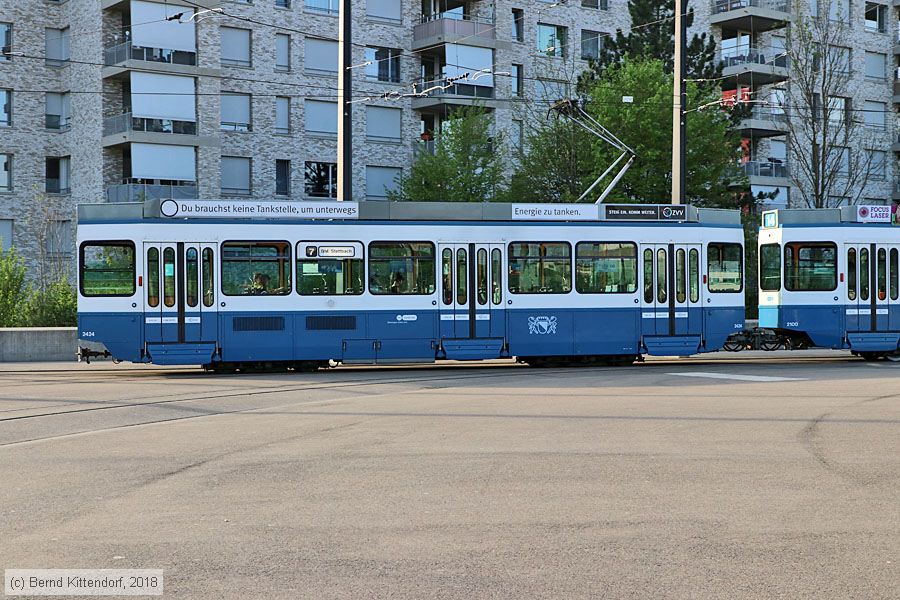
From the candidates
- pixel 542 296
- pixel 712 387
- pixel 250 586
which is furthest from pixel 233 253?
pixel 250 586

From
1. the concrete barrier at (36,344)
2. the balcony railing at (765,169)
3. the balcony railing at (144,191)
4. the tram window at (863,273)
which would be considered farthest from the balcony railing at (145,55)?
the tram window at (863,273)

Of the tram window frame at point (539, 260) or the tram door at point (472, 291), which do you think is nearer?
the tram door at point (472, 291)

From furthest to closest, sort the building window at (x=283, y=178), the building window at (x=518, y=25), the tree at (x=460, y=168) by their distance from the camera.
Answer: the building window at (x=518, y=25), the building window at (x=283, y=178), the tree at (x=460, y=168)

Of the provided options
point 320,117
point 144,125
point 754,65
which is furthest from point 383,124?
point 754,65

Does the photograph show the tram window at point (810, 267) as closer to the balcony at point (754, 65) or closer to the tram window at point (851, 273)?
the tram window at point (851, 273)

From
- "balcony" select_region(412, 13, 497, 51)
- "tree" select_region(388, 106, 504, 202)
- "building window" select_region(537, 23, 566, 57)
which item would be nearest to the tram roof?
"tree" select_region(388, 106, 504, 202)

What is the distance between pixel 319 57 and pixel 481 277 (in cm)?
2964

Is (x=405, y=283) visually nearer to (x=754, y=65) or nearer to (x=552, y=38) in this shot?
(x=552, y=38)

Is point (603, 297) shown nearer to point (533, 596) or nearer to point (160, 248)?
point (160, 248)

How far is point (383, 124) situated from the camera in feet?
173

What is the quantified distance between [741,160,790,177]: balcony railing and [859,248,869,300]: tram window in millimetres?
34085

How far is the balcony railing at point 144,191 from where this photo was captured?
45531mm

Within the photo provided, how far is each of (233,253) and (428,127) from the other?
3293 cm

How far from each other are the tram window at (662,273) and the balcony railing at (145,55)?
27.9 metres
